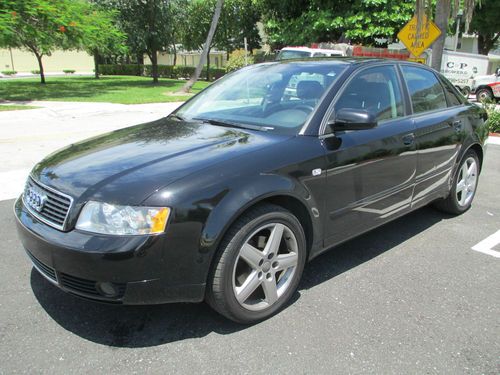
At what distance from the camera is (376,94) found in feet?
12.2

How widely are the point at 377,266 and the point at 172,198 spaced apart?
6.79 feet

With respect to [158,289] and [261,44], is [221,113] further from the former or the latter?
[261,44]

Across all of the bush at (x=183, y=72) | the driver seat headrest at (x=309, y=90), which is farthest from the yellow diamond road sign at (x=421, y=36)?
the bush at (x=183, y=72)

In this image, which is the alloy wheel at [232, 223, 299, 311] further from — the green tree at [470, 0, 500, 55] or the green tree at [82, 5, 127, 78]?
the green tree at [470, 0, 500, 55]

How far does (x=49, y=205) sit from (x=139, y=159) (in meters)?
0.59

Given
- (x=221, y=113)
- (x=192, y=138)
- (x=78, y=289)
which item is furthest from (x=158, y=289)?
(x=221, y=113)

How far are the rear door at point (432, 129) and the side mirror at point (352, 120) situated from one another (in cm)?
100

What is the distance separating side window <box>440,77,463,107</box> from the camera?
4.66 metres

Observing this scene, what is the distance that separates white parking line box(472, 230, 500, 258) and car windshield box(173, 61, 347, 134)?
6.97 feet

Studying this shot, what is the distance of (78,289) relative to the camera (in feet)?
8.18

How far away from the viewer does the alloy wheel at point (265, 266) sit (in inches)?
107

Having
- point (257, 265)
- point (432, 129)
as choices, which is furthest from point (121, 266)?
point (432, 129)

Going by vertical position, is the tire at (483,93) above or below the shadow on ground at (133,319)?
above

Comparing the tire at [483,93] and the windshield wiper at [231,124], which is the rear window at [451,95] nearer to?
the windshield wiper at [231,124]
